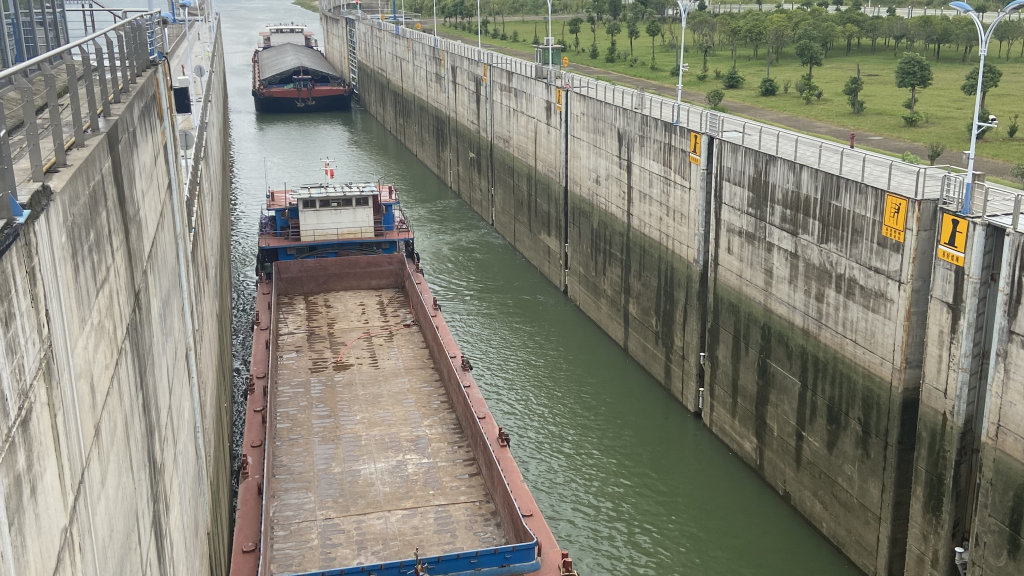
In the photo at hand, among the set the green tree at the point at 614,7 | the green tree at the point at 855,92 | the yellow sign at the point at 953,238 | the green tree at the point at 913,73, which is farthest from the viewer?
the green tree at the point at 614,7

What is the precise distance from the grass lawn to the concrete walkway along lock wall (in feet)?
25.4

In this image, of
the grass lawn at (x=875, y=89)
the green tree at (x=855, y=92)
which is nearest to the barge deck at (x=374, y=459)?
the grass lawn at (x=875, y=89)

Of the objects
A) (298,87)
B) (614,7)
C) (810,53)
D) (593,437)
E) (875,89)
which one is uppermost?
(614,7)

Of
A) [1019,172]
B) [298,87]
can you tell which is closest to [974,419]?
[1019,172]

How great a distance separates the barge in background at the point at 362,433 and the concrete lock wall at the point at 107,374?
6.23 ft

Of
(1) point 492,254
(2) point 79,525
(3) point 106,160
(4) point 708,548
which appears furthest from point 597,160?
(2) point 79,525

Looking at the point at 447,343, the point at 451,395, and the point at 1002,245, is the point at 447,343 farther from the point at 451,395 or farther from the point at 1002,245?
the point at 1002,245

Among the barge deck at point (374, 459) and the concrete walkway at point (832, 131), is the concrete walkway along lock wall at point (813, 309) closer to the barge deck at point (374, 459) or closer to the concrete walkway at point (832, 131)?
the concrete walkway at point (832, 131)

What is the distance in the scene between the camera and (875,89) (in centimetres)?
3978

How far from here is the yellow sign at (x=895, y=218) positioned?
1537 centimetres

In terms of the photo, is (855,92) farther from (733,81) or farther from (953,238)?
(953,238)

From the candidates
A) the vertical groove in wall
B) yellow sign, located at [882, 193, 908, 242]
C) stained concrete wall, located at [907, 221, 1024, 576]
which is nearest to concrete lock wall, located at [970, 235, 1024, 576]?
stained concrete wall, located at [907, 221, 1024, 576]

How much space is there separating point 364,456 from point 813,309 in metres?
8.68

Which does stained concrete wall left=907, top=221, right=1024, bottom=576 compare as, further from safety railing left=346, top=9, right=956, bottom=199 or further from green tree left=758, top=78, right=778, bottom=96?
green tree left=758, top=78, right=778, bottom=96
